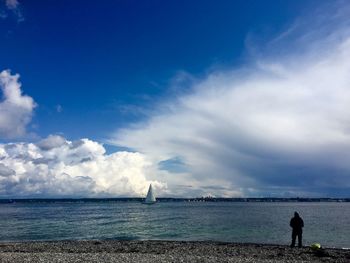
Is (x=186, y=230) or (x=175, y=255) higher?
(x=175, y=255)

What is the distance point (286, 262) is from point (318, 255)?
5.80 meters

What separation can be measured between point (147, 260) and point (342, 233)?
40.1 m

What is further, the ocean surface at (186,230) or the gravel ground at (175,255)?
the ocean surface at (186,230)

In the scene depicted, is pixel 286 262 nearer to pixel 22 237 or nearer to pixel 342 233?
pixel 342 233

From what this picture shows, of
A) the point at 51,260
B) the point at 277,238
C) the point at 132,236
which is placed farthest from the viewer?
the point at 132,236

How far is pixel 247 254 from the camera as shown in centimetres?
2930

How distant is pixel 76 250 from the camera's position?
32.4m

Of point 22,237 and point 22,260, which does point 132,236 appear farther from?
point 22,260

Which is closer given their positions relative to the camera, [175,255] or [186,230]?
[175,255]

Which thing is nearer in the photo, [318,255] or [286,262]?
[286,262]

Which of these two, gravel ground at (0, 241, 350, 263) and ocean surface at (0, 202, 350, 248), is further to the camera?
ocean surface at (0, 202, 350, 248)

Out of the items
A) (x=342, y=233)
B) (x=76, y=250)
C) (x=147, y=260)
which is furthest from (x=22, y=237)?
(x=342, y=233)

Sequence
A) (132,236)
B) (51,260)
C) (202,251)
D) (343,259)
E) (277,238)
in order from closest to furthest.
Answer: (51,260), (343,259), (202,251), (277,238), (132,236)

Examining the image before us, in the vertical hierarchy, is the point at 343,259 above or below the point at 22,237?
above
